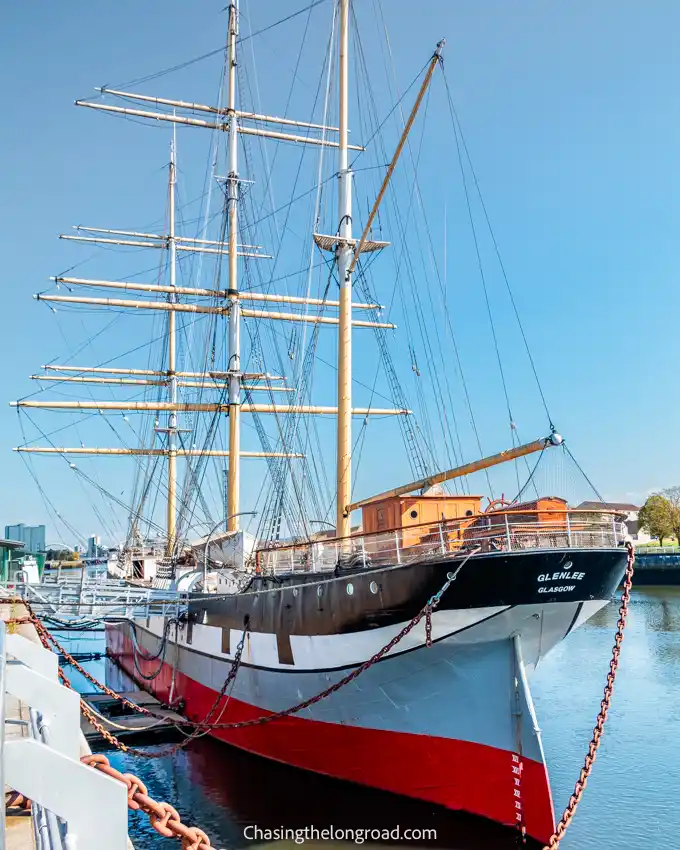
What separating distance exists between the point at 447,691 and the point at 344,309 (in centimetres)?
1010

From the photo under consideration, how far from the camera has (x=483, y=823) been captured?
11.7 meters

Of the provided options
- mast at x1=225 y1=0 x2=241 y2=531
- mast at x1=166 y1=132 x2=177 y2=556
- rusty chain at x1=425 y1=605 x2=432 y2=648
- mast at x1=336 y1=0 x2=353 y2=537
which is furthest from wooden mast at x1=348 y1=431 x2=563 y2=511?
mast at x1=166 y1=132 x2=177 y2=556

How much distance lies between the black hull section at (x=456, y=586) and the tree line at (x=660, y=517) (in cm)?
7208

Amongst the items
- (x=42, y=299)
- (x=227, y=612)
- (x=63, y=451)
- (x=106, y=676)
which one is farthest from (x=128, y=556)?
(x=227, y=612)

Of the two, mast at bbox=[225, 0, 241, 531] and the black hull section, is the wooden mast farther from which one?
mast at bbox=[225, 0, 241, 531]

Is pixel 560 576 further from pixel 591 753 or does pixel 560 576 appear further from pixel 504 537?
pixel 591 753

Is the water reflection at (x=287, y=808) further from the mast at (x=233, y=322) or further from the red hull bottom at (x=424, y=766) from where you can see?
the mast at (x=233, y=322)

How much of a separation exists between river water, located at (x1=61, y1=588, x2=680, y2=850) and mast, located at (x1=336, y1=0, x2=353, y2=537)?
569 centimetres

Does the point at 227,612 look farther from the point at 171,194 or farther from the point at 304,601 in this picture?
the point at 171,194

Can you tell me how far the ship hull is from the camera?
1140 centimetres

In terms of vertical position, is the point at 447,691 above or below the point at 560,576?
below

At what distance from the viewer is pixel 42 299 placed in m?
35.1

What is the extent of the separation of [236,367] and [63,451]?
1929 cm

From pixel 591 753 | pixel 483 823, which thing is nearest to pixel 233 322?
pixel 483 823
